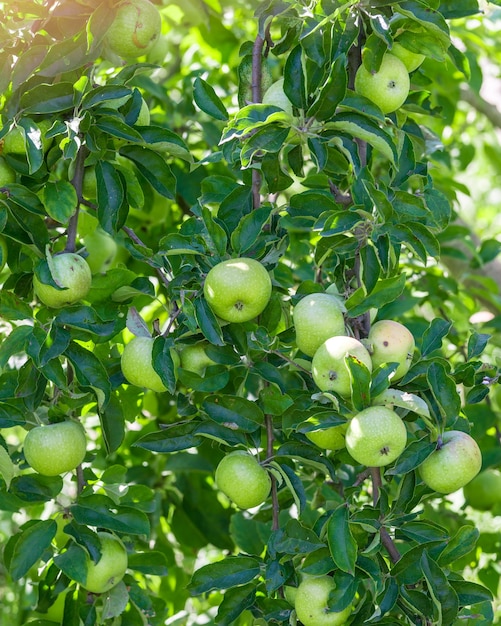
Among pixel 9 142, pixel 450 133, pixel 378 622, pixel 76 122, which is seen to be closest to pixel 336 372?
pixel 378 622

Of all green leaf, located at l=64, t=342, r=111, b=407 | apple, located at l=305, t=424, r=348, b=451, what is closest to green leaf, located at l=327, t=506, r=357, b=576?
apple, located at l=305, t=424, r=348, b=451

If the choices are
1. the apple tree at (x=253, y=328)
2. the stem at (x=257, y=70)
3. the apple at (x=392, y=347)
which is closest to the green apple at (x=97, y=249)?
the apple tree at (x=253, y=328)

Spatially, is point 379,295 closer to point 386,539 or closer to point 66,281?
point 386,539

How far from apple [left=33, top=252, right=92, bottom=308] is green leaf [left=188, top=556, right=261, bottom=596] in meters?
0.42

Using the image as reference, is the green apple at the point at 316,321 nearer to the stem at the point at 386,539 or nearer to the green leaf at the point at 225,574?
the stem at the point at 386,539

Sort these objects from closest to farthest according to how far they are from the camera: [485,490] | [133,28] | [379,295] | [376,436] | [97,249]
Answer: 1. [376,436]
2. [379,295]
3. [133,28]
4. [97,249]
5. [485,490]

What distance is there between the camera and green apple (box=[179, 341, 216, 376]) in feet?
4.06

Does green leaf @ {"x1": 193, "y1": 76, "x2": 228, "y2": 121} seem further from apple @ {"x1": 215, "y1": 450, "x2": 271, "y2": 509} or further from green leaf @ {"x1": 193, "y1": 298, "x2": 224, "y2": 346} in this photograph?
apple @ {"x1": 215, "y1": 450, "x2": 271, "y2": 509}

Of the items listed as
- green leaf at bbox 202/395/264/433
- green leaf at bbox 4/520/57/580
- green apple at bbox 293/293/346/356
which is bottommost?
green leaf at bbox 4/520/57/580

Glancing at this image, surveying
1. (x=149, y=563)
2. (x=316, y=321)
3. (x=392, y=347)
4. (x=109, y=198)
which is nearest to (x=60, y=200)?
(x=109, y=198)

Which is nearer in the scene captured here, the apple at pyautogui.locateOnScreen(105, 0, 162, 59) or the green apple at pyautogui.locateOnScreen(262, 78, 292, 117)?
the green apple at pyautogui.locateOnScreen(262, 78, 292, 117)

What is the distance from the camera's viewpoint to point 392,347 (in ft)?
3.74

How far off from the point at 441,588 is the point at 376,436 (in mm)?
215

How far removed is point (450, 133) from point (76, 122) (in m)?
1.96
